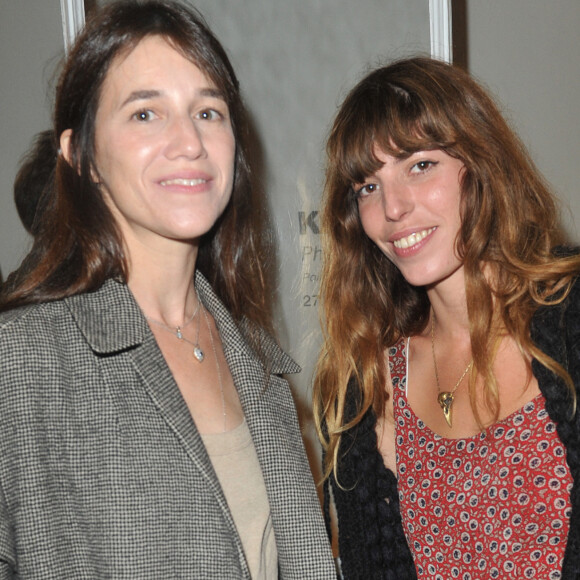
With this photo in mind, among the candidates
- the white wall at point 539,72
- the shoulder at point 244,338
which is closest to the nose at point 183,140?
the shoulder at point 244,338

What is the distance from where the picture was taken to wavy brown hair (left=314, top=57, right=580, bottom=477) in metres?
1.69

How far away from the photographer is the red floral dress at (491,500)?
151 cm

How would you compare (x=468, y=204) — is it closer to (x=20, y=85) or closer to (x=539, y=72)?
(x=20, y=85)

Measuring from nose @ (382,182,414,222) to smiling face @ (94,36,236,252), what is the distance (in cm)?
47

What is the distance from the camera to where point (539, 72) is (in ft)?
9.53

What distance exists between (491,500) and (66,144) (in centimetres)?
109

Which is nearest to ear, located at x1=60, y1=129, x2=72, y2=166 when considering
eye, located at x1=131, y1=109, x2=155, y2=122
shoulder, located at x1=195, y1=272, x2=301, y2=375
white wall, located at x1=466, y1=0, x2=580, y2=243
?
eye, located at x1=131, y1=109, x2=155, y2=122

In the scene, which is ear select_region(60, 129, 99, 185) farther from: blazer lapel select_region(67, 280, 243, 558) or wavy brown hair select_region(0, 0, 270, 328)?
blazer lapel select_region(67, 280, 243, 558)

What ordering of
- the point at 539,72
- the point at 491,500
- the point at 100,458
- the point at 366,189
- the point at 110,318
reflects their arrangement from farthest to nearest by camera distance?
1. the point at 539,72
2. the point at 366,189
3. the point at 491,500
4. the point at 110,318
5. the point at 100,458

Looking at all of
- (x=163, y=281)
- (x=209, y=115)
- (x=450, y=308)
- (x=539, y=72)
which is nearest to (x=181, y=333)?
(x=163, y=281)

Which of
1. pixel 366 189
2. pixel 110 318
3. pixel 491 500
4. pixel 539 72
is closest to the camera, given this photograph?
pixel 110 318

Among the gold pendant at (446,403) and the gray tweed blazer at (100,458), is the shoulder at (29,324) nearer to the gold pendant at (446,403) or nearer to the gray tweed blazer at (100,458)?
the gray tweed blazer at (100,458)

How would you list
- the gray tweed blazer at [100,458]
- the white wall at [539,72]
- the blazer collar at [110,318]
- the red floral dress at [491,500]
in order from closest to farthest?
1. the gray tweed blazer at [100,458]
2. the blazer collar at [110,318]
3. the red floral dress at [491,500]
4. the white wall at [539,72]

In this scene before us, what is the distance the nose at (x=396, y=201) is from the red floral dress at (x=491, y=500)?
484mm
